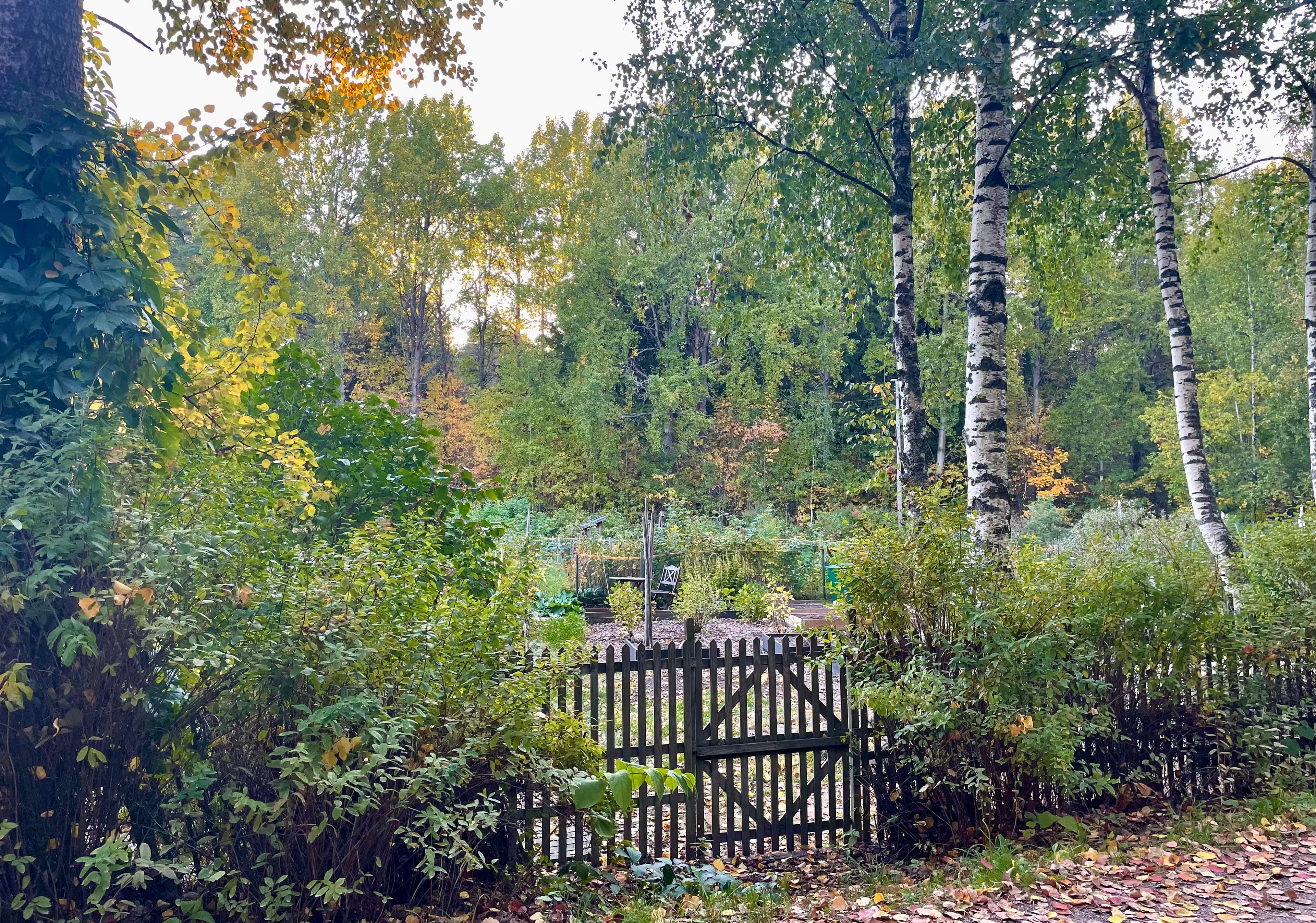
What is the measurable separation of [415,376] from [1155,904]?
1146 inches

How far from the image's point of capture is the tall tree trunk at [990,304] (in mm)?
5746

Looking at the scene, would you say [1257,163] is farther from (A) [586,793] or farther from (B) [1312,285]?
(A) [586,793]

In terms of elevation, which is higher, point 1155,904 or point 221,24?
point 221,24

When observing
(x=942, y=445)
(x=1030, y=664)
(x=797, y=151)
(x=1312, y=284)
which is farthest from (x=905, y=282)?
(x=942, y=445)

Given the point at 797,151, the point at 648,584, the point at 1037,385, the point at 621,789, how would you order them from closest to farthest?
the point at 621,789
the point at 797,151
the point at 648,584
the point at 1037,385

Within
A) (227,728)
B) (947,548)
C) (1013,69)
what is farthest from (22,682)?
(1013,69)

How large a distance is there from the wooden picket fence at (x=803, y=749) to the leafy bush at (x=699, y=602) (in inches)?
263

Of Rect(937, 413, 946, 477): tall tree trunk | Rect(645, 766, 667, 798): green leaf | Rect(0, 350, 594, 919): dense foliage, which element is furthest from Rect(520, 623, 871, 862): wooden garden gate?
Rect(937, 413, 946, 477): tall tree trunk

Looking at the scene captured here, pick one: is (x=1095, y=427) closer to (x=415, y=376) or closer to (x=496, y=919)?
(x=415, y=376)

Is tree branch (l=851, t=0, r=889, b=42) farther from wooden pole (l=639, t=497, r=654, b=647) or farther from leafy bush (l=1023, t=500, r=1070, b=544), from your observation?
leafy bush (l=1023, t=500, r=1070, b=544)

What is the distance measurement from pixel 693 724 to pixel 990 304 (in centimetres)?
361

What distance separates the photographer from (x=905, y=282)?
24.4ft

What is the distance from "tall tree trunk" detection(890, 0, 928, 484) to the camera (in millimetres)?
7184

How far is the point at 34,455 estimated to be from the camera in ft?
10.0
